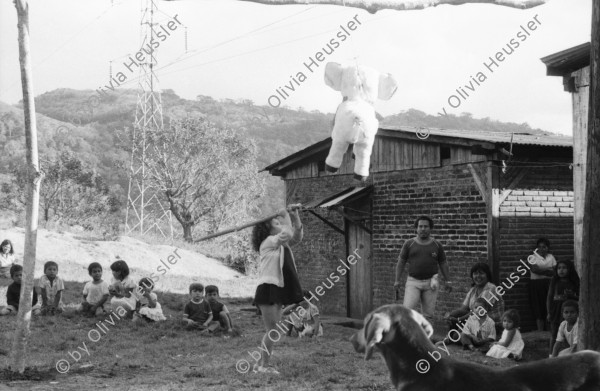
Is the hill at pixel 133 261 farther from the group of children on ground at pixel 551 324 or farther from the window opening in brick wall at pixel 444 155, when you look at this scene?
the group of children on ground at pixel 551 324

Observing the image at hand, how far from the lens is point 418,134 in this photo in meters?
12.3

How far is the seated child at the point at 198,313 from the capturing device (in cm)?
1143

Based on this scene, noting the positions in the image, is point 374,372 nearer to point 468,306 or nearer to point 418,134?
point 468,306

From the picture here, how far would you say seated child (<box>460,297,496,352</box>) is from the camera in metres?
10.1

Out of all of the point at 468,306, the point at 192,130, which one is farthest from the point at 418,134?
the point at 192,130

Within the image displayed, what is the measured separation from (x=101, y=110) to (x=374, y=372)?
7914 centimetres

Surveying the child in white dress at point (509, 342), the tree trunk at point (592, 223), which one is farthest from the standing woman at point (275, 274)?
the child in white dress at point (509, 342)

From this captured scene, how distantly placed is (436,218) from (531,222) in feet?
5.34

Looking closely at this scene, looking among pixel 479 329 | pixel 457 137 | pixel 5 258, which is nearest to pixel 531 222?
pixel 457 137

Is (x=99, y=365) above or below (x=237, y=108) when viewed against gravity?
below

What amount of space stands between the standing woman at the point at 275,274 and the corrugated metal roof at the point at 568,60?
4331 millimetres

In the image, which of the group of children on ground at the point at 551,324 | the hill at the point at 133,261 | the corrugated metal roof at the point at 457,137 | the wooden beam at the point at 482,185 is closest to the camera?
the group of children on ground at the point at 551,324

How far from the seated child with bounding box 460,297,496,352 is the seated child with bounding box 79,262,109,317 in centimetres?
617

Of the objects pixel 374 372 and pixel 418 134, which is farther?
pixel 418 134
